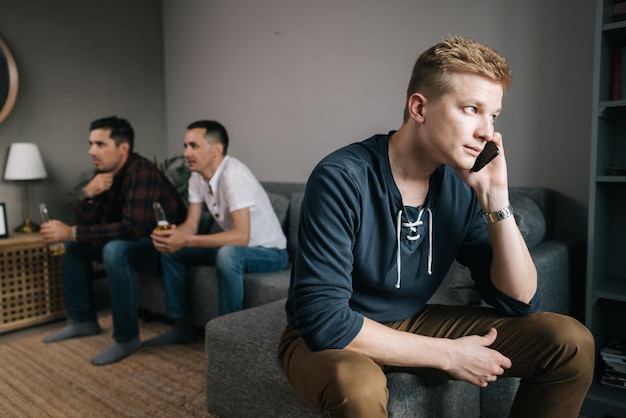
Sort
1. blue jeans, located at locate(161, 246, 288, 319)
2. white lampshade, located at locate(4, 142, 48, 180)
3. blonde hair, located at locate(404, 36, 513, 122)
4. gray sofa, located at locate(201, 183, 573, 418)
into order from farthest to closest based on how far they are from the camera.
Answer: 1. white lampshade, located at locate(4, 142, 48, 180)
2. blue jeans, located at locate(161, 246, 288, 319)
3. gray sofa, located at locate(201, 183, 573, 418)
4. blonde hair, located at locate(404, 36, 513, 122)

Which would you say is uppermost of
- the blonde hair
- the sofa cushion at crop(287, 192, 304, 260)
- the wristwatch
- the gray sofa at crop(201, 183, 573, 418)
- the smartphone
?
the blonde hair

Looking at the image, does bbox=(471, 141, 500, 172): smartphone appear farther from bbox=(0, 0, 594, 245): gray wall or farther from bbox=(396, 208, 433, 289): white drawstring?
bbox=(0, 0, 594, 245): gray wall

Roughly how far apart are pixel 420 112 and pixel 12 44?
302 cm

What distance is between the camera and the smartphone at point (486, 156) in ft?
3.81

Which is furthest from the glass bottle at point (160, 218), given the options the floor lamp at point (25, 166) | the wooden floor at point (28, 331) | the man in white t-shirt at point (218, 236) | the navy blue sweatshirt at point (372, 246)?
the navy blue sweatshirt at point (372, 246)

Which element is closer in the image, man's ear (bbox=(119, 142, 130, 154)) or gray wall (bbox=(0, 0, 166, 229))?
man's ear (bbox=(119, 142, 130, 154))

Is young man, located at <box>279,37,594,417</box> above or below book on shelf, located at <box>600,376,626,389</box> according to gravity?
above

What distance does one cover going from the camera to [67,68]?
3443mm

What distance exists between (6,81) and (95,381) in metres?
2.04

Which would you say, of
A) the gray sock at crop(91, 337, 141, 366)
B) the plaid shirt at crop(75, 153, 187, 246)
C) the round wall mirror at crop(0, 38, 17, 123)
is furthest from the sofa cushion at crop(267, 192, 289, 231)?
the round wall mirror at crop(0, 38, 17, 123)

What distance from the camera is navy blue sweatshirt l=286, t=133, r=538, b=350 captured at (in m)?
1.05

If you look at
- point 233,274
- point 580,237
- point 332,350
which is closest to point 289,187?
point 233,274

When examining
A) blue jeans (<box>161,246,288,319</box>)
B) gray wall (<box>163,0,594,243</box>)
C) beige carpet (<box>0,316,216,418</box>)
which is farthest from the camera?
blue jeans (<box>161,246,288,319</box>)

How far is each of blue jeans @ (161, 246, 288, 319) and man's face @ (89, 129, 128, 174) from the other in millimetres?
582
